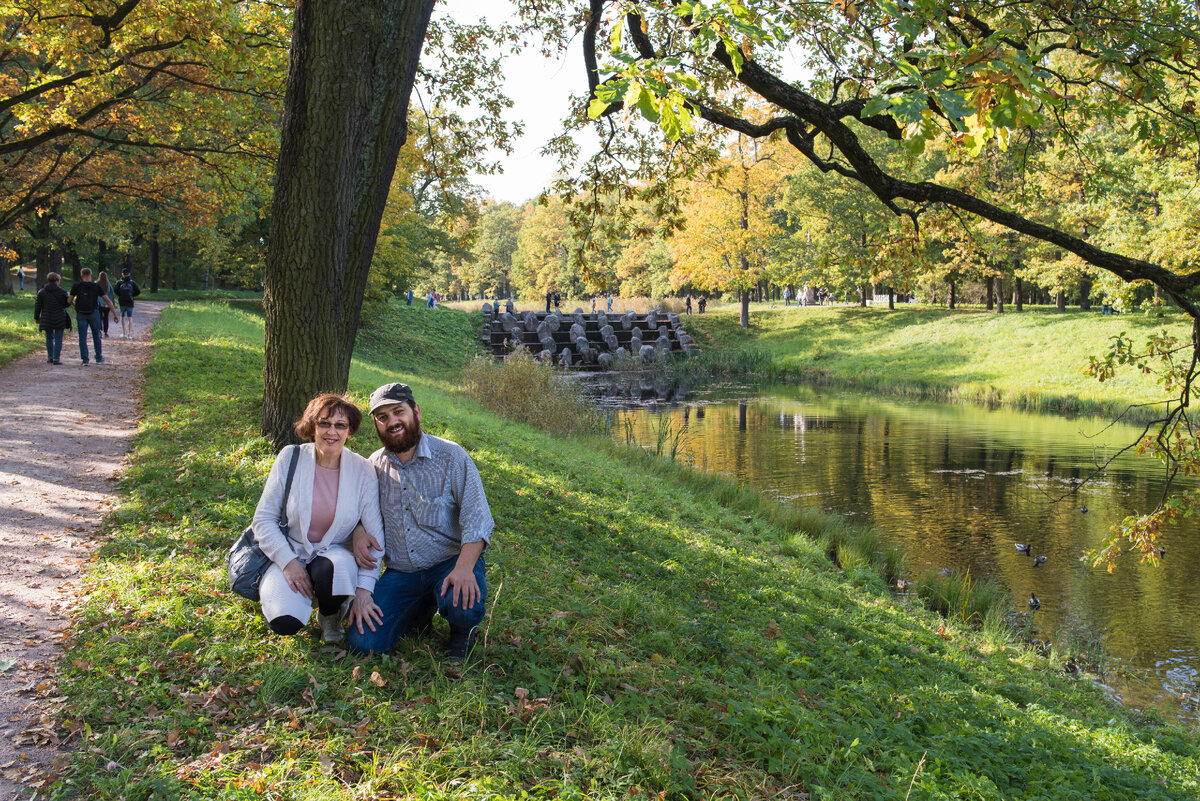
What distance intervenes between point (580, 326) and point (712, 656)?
32650 mm

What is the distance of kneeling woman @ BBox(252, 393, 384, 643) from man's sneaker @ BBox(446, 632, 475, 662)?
528 mm

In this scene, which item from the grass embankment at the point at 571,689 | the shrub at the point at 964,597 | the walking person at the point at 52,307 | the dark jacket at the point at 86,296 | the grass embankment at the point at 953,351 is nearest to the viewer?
the grass embankment at the point at 571,689

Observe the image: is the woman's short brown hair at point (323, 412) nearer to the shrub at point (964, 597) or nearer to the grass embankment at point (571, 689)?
the grass embankment at point (571, 689)

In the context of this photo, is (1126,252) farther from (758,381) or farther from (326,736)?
→ (326,736)

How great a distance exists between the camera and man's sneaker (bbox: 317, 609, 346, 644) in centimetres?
430

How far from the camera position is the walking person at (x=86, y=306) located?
558 inches

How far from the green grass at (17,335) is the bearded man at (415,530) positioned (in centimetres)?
1362

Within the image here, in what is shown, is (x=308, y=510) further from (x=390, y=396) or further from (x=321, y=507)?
(x=390, y=396)

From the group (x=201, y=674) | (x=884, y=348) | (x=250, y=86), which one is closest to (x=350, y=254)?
(x=201, y=674)

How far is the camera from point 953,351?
30.8m

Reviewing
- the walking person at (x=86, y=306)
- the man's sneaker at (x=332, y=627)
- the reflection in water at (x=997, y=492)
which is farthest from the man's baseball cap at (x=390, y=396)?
the walking person at (x=86, y=306)

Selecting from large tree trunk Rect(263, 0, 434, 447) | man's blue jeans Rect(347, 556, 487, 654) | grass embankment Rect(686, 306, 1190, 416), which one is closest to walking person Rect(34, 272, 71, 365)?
large tree trunk Rect(263, 0, 434, 447)

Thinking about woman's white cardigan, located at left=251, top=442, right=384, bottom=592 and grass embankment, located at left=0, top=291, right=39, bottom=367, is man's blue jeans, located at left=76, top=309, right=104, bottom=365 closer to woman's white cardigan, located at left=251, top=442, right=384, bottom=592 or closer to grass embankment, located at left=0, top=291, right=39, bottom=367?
grass embankment, located at left=0, top=291, right=39, bottom=367

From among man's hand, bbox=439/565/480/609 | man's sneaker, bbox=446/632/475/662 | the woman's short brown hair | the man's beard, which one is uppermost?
the woman's short brown hair
